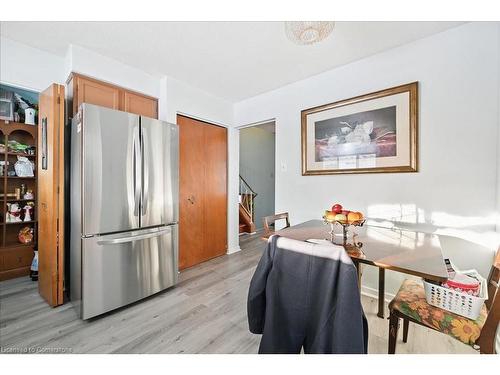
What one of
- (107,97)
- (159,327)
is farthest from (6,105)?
(159,327)

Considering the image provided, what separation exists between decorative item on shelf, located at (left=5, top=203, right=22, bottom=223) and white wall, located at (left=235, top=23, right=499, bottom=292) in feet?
12.1

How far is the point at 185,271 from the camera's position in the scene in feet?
9.52

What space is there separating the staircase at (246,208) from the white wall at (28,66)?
3.73 meters

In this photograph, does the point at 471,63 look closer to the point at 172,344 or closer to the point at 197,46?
the point at 197,46

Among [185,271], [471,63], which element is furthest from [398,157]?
[185,271]

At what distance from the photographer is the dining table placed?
1021 millimetres

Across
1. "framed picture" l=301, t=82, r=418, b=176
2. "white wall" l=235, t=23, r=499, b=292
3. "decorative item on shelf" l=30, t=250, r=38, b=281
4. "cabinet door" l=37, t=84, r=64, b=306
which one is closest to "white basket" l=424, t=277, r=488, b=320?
"white wall" l=235, t=23, r=499, b=292

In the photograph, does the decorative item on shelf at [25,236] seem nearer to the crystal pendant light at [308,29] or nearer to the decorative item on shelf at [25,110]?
the decorative item on shelf at [25,110]

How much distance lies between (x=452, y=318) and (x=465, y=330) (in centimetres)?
6

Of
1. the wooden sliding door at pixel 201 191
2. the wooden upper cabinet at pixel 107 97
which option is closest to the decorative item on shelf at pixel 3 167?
the wooden upper cabinet at pixel 107 97

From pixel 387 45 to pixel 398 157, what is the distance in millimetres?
1098

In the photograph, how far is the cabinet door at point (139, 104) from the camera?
8.45ft

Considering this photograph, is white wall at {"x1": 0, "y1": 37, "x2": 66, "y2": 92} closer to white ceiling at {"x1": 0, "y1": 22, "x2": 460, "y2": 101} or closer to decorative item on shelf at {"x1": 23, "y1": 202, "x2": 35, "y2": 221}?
white ceiling at {"x1": 0, "y1": 22, "x2": 460, "y2": 101}

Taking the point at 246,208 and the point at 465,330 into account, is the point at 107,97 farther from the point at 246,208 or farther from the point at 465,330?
the point at 246,208
